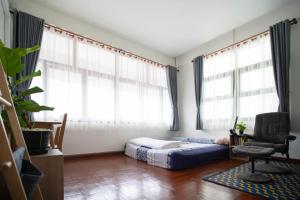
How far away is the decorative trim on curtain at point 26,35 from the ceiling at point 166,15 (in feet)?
1.58

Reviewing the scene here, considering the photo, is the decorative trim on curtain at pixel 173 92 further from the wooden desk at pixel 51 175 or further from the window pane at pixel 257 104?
the wooden desk at pixel 51 175

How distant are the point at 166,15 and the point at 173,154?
2.66 m

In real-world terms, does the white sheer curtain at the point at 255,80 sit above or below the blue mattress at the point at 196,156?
above

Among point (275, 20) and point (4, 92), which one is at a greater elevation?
point (275, 20)

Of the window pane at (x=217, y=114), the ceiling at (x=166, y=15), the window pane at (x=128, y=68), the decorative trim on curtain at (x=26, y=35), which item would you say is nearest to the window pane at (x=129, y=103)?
the window pane at (x=128, y=68)

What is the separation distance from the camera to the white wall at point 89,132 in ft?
10.7

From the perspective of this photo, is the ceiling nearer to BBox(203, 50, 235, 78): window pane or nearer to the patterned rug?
BBox(203, 50, 235, 78): window pane

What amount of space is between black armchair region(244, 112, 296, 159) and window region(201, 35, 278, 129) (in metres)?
0.49

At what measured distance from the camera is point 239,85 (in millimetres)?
3854

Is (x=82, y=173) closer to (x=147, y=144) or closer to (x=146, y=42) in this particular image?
(x=147, y=144)

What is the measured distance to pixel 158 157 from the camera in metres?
2.94

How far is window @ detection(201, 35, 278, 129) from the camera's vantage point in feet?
A: 11.2

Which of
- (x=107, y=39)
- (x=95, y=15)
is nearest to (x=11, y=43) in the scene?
(x=95, y=15)

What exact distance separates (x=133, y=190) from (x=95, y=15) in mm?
Answer: 3295
